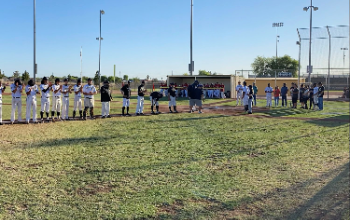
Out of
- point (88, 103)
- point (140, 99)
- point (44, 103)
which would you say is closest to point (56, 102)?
point (44, 103)

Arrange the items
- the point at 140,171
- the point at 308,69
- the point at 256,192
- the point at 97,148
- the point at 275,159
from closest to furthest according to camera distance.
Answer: the point at 256,192, the point at 140,171, the point at 275,159, the point at 97,148, the point at 308,69

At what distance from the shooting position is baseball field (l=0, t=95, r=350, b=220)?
4.85 m

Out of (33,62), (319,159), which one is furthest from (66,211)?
(33,62)

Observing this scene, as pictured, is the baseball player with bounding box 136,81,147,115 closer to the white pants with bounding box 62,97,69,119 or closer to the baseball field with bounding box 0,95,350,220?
the white pants with bounding box 62,97,69,119

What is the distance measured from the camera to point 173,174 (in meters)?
6.52

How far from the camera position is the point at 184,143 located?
31.4 ft

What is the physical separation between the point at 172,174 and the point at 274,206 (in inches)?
87.4

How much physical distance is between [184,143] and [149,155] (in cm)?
180

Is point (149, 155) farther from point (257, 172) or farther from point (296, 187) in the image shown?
point (296, 187)

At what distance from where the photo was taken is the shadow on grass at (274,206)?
468 centimetres

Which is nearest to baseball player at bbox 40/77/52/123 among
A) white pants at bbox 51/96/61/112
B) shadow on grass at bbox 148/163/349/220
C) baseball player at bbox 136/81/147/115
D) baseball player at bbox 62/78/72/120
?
white pants at bbox 51/96/61/112

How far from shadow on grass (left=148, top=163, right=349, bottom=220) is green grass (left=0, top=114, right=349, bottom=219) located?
0.02 metres

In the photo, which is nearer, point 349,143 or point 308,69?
point 349,143

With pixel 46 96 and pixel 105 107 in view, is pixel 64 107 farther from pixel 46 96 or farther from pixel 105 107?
pixel 105 107
